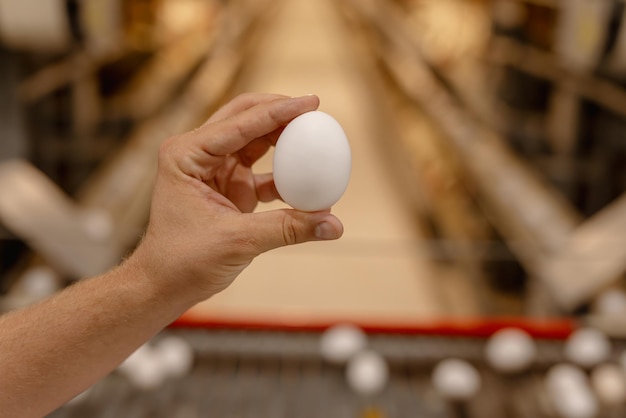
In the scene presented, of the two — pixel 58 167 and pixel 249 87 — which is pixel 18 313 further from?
pixel 249 87

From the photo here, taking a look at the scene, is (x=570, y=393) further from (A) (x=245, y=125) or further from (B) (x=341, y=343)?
(A) (x=245, y=125)

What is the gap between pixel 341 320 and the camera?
66.4 inches

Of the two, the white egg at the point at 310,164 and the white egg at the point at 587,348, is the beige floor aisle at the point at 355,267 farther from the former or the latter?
the white egg at the point at 310,164

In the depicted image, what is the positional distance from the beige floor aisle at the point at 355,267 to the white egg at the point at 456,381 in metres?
0.22

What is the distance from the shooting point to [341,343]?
1.57m

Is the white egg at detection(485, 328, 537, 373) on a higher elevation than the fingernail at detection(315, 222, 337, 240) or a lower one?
lower

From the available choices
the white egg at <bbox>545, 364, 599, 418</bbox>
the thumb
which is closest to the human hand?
the thumb

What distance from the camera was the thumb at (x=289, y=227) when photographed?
2.23 ft

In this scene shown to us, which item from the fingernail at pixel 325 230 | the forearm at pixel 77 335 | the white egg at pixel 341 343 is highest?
the fingernail at pixel 325 230

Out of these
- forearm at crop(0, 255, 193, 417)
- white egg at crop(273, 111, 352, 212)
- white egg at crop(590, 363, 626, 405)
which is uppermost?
white egg at crop(273, 111, 352, 212)

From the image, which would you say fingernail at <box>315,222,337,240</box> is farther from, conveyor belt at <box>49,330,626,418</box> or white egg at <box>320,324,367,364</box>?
white egg at <box>320,324,367,364</box>

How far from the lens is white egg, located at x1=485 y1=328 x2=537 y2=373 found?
60.1 inches

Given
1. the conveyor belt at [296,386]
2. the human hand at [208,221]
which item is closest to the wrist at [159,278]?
the human hand at [208,221]

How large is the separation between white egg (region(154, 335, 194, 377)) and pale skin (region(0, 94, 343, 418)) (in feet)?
2.40
